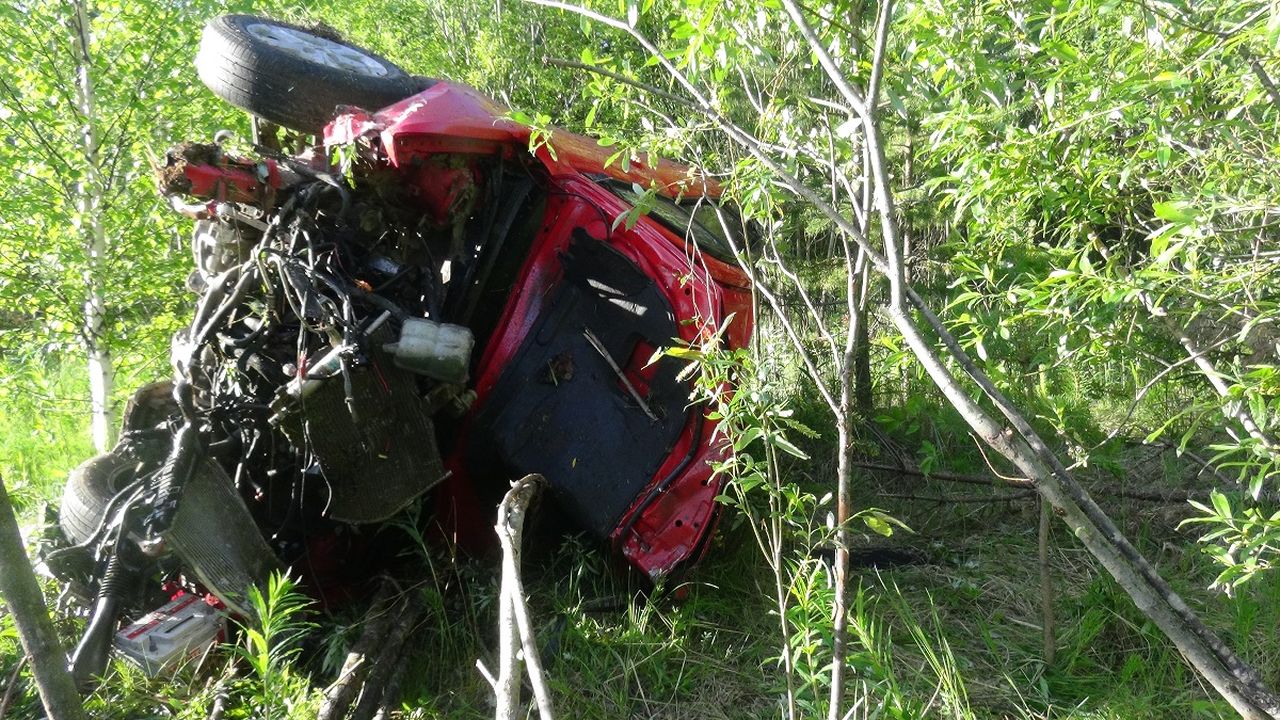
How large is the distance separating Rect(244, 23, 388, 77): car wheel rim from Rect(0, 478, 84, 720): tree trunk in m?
3.04

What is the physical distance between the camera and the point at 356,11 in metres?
11.1

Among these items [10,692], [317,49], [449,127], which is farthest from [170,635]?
[317,49]

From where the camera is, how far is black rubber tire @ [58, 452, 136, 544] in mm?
3465

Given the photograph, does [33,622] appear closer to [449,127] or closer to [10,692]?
[10,692]

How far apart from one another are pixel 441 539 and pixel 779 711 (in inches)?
70.0

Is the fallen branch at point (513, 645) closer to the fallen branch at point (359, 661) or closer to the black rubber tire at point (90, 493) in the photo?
the fallen branch at point (359, 661)

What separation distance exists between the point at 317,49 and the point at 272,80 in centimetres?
63

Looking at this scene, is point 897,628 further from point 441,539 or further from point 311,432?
point 311,432

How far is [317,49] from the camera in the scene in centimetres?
470

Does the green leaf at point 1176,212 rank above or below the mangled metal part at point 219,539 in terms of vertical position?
above

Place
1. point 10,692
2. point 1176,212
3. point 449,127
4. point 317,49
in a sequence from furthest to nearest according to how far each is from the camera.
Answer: point 317,49 < point 449,127 < point 10,692 < point 1176,212

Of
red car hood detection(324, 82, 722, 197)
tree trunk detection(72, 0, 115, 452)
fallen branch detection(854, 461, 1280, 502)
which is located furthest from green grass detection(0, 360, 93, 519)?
fallen branch detection(854, 461, 1280, 502)

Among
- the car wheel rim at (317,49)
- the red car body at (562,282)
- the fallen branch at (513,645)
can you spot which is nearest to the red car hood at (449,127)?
the red car body at (562,282)

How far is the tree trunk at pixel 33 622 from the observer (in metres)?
1.85
